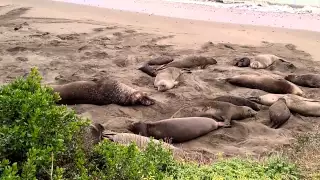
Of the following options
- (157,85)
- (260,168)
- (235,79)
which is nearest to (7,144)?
(260,168)

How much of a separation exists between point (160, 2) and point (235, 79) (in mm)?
8721

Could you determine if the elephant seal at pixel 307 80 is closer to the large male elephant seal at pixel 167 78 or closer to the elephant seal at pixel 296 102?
the elephant seal at pixel 296 102

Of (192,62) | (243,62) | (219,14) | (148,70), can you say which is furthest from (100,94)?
Result: (219,14)

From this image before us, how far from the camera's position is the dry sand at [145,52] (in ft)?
24.7

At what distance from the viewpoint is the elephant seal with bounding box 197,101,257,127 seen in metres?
7.68

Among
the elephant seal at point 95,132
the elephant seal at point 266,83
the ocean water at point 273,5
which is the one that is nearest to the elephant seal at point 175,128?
the elephant seal at point 95,132

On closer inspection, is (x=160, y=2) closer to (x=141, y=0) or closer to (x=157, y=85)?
(x=141, y=0)

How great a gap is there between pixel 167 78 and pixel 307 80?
2643mm

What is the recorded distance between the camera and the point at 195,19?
14.5m

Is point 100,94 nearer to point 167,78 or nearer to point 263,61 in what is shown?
point 167,78

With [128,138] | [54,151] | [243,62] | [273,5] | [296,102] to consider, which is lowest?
[128,138]

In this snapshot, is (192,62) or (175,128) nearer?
(175,128)

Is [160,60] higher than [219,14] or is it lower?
lower

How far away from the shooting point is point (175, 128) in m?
7.07
